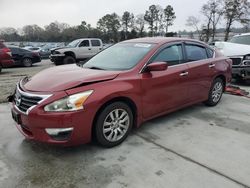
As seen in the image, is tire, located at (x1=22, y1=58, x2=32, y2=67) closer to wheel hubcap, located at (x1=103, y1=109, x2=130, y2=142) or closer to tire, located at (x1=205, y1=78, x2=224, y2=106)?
tire, located at (x1=205, y1=78, x2=224, y2=106)

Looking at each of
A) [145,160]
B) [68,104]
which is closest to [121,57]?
[68,104]

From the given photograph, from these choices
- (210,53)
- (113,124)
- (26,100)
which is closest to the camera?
(26,100)

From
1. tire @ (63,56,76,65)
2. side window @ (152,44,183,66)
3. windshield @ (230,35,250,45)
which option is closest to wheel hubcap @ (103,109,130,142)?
side window @ (152,44,183,66)

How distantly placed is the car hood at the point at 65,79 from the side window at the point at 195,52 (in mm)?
1798

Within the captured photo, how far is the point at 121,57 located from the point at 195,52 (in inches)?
65.6

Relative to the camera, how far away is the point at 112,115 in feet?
11.8

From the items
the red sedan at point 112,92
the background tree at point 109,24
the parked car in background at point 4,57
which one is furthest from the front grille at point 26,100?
the background tree at point 109,24

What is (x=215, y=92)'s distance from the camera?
5672 millimetres

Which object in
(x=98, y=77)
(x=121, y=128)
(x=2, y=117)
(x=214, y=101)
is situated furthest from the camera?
(x=214, y=101)

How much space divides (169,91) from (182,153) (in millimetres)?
1199

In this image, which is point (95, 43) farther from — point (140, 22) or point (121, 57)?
point (140, 22)

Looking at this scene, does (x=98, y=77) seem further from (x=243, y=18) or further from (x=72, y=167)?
(x=243, y=18)

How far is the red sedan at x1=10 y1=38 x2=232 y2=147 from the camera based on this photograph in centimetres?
319

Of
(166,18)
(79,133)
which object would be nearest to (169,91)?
(79,133)
